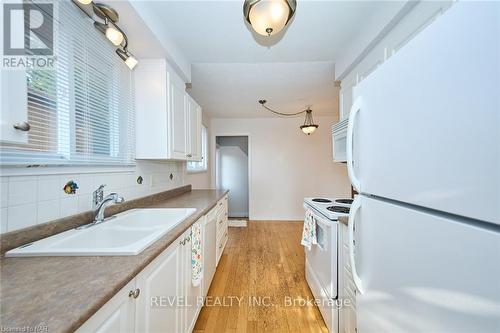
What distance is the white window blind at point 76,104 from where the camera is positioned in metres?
1.01

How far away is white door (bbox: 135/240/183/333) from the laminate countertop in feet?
0.38

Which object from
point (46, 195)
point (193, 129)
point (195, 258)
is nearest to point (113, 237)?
point (46, 195)

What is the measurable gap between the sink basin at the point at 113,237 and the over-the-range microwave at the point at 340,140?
149 cm

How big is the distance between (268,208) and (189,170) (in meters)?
2.29

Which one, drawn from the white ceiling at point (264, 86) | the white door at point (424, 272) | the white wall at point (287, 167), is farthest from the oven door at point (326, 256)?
the white wall at point (287, 167)

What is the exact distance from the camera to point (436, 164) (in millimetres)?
553

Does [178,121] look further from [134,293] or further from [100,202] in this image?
[134,293]

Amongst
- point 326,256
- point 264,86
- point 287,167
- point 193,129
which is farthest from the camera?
point 287,167

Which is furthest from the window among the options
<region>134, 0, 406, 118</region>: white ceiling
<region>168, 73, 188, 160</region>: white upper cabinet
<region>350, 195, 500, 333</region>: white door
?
<region>350, 195, 500, 333</region>: white door

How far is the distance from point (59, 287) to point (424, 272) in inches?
43.1

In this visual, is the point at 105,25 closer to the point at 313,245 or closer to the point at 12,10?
the point at 12,10

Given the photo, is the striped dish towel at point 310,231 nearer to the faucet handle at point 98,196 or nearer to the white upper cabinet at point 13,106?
the faucet handle at point 98,196

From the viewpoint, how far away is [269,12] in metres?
1.19

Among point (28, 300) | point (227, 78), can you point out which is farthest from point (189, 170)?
point (28, 300)
